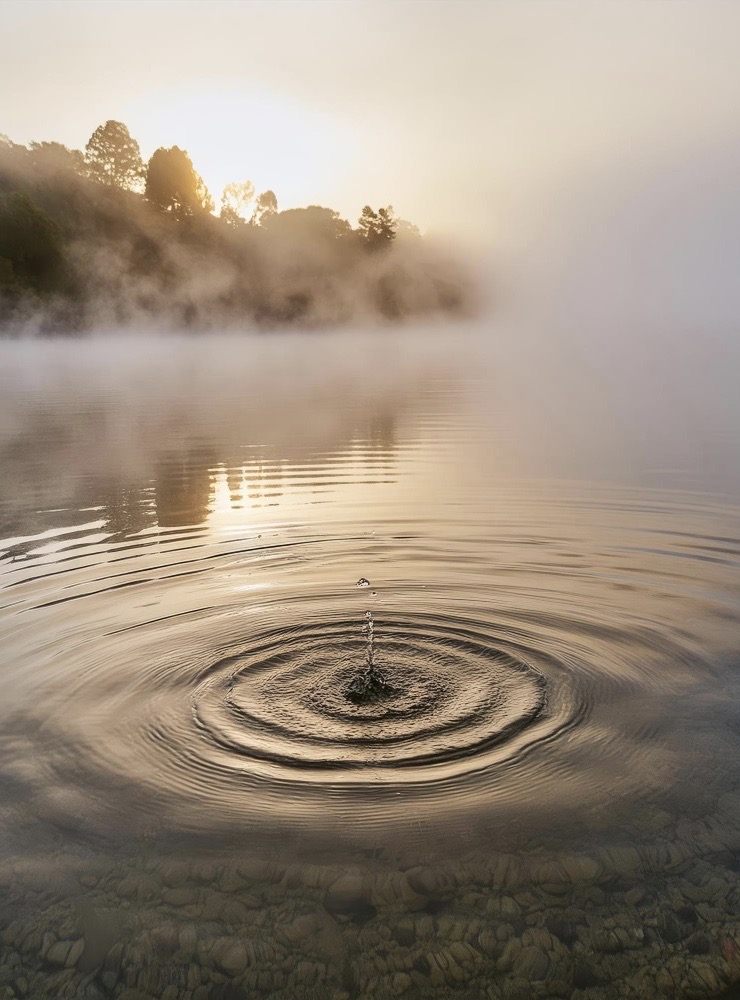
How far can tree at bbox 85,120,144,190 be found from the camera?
155m

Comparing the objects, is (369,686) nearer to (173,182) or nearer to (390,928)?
(390,928)

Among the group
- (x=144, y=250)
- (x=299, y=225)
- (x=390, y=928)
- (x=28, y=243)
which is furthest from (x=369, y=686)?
(x=299, y=225)

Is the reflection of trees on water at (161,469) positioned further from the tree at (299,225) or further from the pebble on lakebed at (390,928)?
the tree at (299,225)

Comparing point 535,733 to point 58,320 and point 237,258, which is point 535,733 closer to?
point 58,320

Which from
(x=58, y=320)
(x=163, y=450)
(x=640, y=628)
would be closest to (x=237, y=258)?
(x=58, y=320)

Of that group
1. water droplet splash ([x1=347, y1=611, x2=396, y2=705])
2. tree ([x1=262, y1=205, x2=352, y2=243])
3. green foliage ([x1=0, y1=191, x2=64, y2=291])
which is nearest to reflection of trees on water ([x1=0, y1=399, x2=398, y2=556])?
water droplet splash ([x1=347, y1=611, x2=396, y2=705])

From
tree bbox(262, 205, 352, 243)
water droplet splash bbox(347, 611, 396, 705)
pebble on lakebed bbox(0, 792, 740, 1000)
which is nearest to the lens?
pebble on lakebed bbox(0, 792, 740, 1000)

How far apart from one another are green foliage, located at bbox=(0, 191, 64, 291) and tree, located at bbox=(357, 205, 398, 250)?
82592 millimetres

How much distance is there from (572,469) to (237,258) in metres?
157

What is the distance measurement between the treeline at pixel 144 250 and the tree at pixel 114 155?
166 mm

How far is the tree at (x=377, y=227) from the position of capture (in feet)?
600

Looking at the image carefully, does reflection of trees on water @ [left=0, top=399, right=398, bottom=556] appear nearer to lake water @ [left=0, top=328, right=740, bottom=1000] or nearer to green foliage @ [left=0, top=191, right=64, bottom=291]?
lake water @ [left=0, top=328, right=740, bottom=1000]

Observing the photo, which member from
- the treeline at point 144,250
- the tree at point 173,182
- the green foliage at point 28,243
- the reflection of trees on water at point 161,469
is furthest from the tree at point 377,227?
the reflection of trees on water at point 161,469

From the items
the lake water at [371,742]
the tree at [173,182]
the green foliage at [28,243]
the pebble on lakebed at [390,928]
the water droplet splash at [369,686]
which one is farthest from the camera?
the tree at [173,182]
